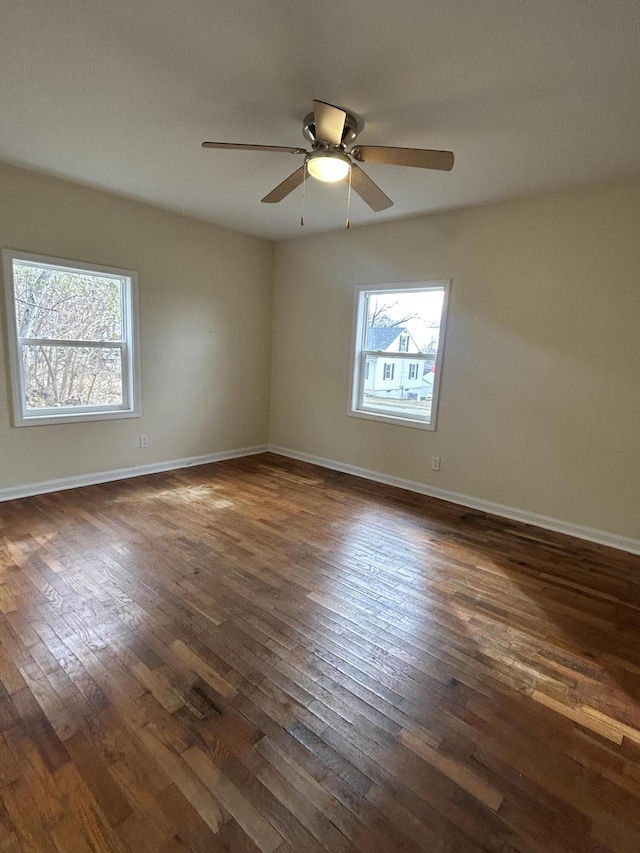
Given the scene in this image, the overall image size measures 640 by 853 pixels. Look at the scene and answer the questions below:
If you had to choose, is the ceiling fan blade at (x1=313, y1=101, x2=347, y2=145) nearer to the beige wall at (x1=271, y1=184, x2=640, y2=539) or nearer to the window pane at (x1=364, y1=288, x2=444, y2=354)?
the beige wall at (x1=271, y1=184, x2=640, y2=539)

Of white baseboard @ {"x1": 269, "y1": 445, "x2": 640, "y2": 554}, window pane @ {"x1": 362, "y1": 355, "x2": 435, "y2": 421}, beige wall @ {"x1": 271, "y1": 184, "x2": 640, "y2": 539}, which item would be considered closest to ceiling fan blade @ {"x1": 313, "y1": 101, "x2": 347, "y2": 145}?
beige wall @ {"x1": 271, "y1": 184, "x2": 640, "y2": 539}

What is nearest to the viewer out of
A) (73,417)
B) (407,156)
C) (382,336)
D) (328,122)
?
(328,122)

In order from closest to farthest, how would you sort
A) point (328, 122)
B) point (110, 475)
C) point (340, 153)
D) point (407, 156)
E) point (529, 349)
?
point (328, 122)
point (407, 156)
point (340, 153)
point (529, 349)
point (110, 475)

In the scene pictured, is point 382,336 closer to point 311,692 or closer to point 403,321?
point 403,321

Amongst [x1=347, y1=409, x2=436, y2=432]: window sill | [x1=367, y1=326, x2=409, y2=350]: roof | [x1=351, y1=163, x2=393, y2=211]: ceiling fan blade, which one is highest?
[x1=351, y1=163, x2=393, y2=211]: ceiling fan blade

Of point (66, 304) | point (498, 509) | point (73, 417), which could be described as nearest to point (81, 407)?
point (73, 417)

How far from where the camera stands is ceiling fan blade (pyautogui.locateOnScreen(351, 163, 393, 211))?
2.34 meters

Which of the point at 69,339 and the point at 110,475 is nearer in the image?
the point at 69,339

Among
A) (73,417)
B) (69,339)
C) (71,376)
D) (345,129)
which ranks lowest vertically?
(73,417)

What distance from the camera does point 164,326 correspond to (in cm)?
431

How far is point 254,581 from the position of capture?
96.3 inches

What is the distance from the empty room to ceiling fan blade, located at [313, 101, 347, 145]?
0.02 m

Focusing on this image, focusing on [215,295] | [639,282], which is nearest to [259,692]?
[639,282]

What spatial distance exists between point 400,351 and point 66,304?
313 centimetres
